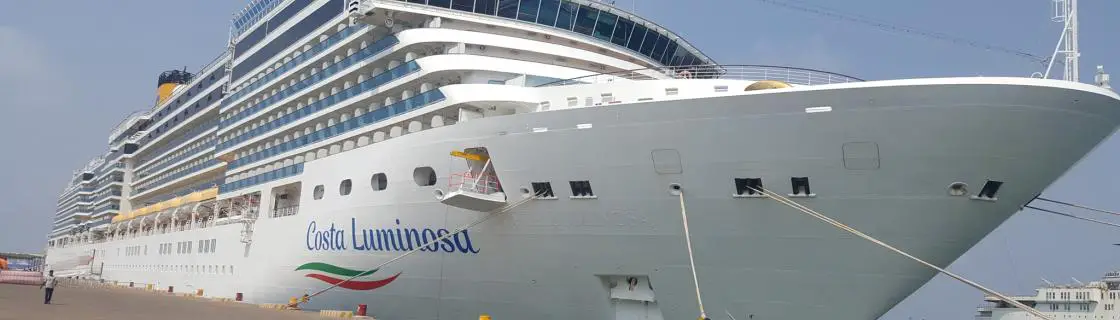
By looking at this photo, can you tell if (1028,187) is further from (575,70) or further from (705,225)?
(575,70)

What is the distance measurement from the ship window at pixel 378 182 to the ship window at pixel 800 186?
8320 mm

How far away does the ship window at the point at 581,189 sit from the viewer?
12532mm

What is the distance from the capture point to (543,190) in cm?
1305

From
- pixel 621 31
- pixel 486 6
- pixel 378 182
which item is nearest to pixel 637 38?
pixel 621 31

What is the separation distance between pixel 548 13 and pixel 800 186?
8306mm

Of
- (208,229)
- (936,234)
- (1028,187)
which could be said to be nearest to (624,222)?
(936,234)

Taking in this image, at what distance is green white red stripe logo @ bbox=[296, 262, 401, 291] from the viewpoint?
1611 cm

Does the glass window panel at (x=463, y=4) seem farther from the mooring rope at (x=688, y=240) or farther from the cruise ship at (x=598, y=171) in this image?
the mooring rope at (x=688, y=240)

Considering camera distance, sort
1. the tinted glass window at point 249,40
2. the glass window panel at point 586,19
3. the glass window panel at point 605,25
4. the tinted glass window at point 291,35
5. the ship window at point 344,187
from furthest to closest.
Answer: the tinted glass window at point 249,40 → the tinted glass window at point 291,35 → the glass window panel at point 605,25 → the glass window panel at point 586,19 → the ship window at point 344,187

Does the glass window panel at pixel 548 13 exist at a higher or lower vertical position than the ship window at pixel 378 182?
higher

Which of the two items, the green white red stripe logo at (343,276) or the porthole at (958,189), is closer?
the porthole at (958,189)

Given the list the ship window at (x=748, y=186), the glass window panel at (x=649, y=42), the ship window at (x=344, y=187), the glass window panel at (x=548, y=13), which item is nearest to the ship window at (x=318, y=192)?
the ship window at (x=344, y=187)

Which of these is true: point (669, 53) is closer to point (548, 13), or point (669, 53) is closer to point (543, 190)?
point (548, 13)

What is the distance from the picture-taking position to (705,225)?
11.6 metres
